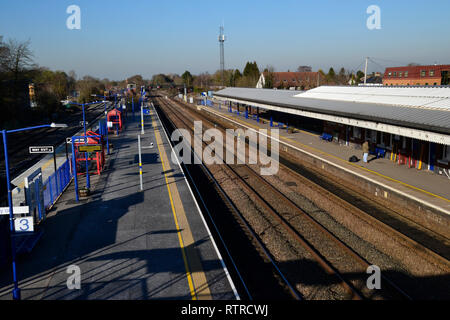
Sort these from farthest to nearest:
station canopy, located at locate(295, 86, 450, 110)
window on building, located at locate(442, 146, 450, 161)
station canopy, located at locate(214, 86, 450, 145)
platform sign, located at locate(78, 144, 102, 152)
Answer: station canopy, located at locate(295, 86, 450, 110)
window on building, located at locate(442, 146, 450, 161)
platform sign, located at locate(78, 144, 102, 152)
station canopy, located at locate(214, 86, 450, 145)

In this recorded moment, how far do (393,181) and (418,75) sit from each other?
197 feet

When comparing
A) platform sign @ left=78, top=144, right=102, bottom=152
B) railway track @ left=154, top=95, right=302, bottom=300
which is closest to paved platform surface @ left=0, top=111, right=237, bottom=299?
railway track @ left=154, top=95, right=302, bottom=300

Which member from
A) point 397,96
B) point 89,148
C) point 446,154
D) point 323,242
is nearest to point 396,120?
point 446,154

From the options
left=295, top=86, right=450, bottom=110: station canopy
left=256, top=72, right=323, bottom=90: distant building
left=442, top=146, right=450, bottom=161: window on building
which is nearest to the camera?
left=442, top=146, right=450, bottom=161: window on building

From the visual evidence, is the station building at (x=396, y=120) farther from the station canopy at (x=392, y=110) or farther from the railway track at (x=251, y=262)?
the railway track at (x=251, y=262)

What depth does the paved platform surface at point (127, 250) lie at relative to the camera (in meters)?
9.21

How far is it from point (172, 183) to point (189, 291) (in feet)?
33.5

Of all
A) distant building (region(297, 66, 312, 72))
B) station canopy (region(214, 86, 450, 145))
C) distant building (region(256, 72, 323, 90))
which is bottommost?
station canopy (region(214, 86, 450, 145))

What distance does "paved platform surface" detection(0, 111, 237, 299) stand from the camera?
921 centimetres

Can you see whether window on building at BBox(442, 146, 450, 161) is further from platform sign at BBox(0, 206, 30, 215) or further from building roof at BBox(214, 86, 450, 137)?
platform sign at BBox(0, 206, 30, 215)

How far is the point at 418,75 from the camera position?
6725 centimetres

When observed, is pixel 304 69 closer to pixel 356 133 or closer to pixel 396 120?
pixel 356 133

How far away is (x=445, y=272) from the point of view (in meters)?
10.3

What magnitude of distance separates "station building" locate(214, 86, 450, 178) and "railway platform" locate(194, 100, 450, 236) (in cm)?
86
